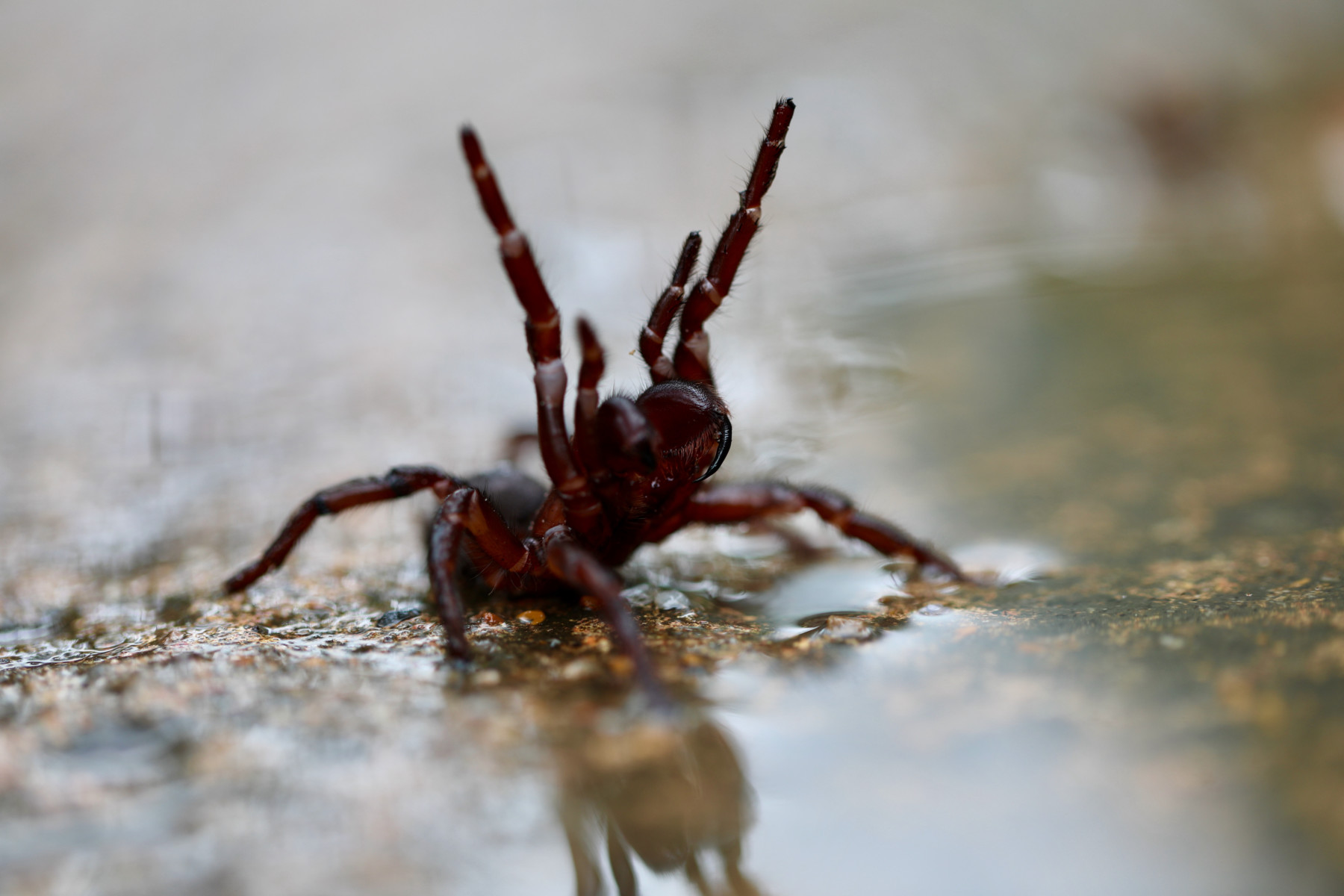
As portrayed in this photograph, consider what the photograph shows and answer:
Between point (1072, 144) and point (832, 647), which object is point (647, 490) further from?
point (1072, 144)

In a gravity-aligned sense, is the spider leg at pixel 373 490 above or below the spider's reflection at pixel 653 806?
above

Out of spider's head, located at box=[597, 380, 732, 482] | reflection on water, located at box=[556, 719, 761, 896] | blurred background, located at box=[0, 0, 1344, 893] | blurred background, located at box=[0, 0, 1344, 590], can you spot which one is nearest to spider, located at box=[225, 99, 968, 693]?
spider's head, located at box=[597, 380, 732, 482]

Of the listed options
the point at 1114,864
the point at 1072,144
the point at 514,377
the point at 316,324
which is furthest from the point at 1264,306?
the point at 316,324

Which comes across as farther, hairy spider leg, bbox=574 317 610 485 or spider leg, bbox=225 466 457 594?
spider leg, bbox=225 466 457 594

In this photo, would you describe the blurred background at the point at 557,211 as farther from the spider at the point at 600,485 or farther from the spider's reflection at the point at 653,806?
the spider's reflection at the point at 653,806

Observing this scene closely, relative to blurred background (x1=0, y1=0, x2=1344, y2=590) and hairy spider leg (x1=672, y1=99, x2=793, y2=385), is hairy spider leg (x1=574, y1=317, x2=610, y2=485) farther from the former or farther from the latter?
blurred background (x1=0, y1=0, x2=1344, y2=590)

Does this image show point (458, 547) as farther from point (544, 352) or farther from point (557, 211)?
point (557, 211)

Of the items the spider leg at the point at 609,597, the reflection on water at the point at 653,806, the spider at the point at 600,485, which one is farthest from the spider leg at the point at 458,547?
the reflection on water at the point at 653,806
